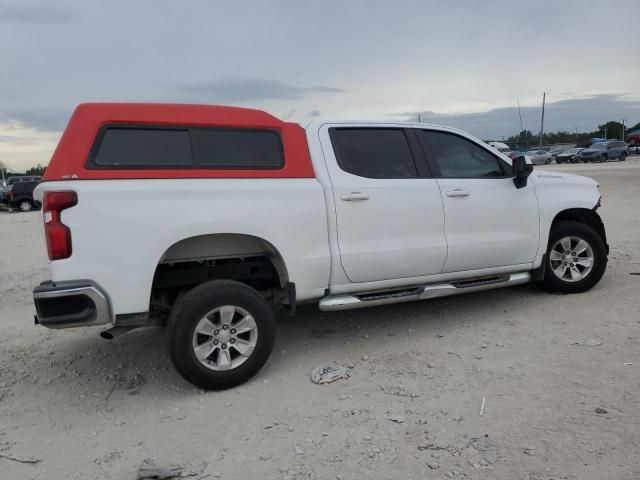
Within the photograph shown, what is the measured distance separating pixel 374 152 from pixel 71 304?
266cm

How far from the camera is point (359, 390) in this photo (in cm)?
372

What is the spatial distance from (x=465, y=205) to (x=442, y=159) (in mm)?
479

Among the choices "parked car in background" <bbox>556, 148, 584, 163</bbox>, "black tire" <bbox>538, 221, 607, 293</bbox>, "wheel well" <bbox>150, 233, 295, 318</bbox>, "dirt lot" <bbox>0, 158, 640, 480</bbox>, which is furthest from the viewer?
"parked car in background" <bbox>556, 148, 584, 163</bbox>

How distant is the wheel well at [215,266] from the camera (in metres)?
3.95

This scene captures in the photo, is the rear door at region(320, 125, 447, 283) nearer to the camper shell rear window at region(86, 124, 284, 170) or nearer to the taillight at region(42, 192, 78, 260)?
the camper shell rear window at region(86, 124, 284, 170)

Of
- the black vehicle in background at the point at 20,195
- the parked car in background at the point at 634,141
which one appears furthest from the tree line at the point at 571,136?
the black vehicle in background at the point at 20,195

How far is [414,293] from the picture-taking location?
15.0ft

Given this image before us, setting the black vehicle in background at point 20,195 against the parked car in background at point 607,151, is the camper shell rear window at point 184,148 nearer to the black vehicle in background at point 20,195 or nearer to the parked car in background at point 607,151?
the black vehicle in background at point 20,195

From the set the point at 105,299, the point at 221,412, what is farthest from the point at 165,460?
the point at 105,299

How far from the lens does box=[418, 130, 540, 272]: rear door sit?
4719 millimetres

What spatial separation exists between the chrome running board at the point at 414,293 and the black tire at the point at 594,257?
1.42 ft

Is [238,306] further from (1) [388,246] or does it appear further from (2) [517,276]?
(2) [517,276]

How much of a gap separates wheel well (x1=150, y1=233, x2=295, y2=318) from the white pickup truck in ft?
0.04

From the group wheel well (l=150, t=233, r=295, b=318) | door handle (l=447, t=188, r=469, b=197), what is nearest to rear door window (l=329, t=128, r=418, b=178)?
door handle (l=447, t=188, r=469, b=197)
